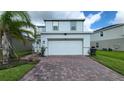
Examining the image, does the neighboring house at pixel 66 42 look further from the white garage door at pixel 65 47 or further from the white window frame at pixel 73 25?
the white window frame at pixel 73 25

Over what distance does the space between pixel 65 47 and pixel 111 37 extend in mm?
13562

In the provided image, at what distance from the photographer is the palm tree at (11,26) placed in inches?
396

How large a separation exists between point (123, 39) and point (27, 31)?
17403 millimetres

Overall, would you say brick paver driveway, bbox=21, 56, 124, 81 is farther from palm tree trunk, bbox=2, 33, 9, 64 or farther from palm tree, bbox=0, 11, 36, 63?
palm tree, bbox=0, 11, 36, 63

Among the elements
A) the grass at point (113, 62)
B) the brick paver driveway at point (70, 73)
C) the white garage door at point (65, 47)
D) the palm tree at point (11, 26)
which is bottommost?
the brick paver driveway at point (70, 73)

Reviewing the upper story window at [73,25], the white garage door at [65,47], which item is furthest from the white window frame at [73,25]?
the white garage door at [65,47]

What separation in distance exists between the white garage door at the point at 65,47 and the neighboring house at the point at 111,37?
1029 cm

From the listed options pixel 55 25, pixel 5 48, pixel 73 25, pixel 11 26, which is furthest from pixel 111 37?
pixel 5 48

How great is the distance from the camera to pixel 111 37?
26719 mm

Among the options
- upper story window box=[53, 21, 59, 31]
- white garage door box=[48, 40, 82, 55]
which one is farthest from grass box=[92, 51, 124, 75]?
upper story window box=[53, 21, 59, 31]

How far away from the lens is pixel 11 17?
10.3 metres
